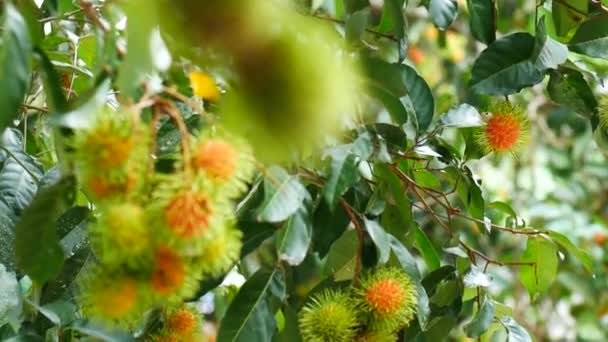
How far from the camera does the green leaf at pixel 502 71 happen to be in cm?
95

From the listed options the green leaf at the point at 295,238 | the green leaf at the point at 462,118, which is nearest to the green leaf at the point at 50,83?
the green leaf at the point at 295,238

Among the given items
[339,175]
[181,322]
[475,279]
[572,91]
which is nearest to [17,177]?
[181,322]

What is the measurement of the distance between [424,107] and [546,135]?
1.80 m

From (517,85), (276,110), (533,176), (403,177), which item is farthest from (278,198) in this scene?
(533,176)

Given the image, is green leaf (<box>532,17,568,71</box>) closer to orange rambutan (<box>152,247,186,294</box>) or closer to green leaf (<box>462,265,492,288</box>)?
green leaf (<box>462,265,492,288</box>)

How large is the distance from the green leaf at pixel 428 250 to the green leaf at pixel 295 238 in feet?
0.92

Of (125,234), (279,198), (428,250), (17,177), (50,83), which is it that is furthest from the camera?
(428,250)

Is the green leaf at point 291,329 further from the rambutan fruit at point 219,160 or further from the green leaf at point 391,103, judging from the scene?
the rambutan fruit at point 219,160

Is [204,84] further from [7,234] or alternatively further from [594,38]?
[594,38]

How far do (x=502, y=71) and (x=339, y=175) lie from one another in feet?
0.86

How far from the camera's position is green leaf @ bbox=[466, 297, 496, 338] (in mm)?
969

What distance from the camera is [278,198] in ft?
2.43

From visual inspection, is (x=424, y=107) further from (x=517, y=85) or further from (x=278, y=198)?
(x=278, y=198)

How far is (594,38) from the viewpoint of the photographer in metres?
1.00
